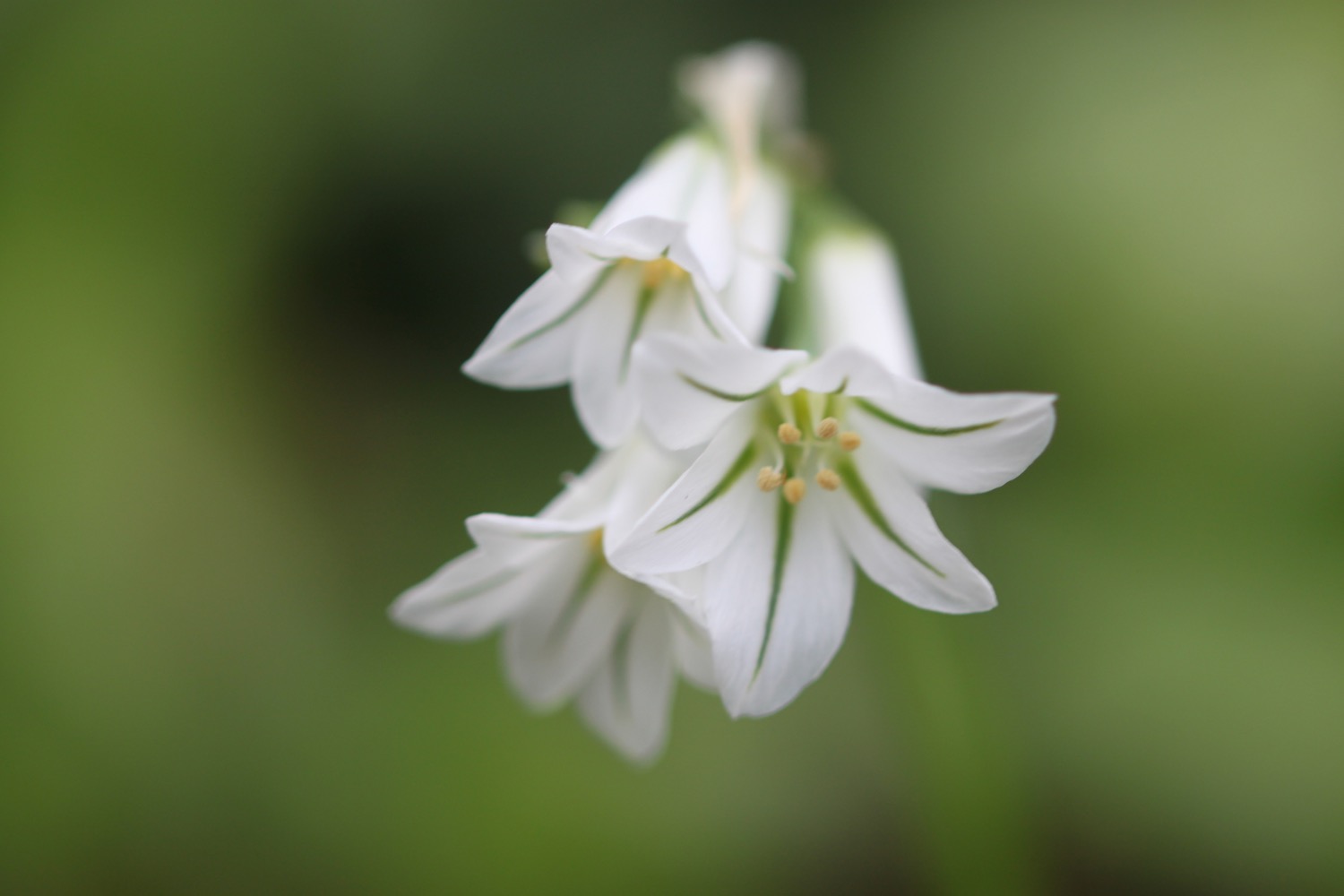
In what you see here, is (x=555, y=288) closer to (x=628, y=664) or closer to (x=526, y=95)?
(x=628, y=664)

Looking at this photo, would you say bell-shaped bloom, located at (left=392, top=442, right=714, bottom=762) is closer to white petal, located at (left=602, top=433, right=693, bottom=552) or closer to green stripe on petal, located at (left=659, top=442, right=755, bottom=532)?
white petal, located at (left=602, top=433, right=693, bottom=552)

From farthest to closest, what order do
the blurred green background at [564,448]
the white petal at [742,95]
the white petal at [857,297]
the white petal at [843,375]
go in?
1. the blurred green background at [564,448]
2. the white petal at [742,95]
3. the white petal at [857,297]
4. the white petal at [843,375]

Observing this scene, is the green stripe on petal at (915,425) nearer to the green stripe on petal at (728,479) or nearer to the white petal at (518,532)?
the green stripe on petal at (728,479)

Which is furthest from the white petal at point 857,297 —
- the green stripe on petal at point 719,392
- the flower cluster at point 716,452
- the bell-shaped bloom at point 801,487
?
the green stripe on petal at point 719,392

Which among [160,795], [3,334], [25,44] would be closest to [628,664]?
[160,795]

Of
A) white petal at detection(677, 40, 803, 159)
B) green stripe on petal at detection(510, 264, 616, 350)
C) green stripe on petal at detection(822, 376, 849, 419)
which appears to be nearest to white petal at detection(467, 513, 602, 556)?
green stripe on petal at detection(510, 264, 616, 350)

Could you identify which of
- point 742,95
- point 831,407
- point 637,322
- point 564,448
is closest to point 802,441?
point 831,407
